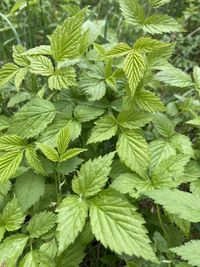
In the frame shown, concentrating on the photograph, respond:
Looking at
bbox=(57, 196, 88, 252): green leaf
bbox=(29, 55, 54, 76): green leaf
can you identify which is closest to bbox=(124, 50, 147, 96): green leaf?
bbox=(29, 55, 54, 76): green leaf

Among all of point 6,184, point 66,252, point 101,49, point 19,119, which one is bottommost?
point 66,252

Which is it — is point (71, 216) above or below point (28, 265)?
above

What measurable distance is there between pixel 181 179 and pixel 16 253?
0.56 metres

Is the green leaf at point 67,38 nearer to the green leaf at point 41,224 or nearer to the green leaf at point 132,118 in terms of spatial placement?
the green leaf at point 132,118

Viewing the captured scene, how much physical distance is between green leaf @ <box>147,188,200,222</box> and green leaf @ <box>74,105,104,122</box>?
1.14ft

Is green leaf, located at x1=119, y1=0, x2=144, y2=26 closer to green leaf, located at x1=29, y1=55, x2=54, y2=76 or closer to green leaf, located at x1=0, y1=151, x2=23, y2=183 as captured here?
green leaf, located at x1=29, y1=55, x2=54, y2=76

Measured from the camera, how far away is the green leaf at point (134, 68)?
1164 mm

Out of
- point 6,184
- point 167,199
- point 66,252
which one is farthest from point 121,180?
point 6,184

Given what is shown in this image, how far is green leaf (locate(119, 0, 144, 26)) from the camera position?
1.33 metres

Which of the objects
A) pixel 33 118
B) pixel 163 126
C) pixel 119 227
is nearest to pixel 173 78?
pixel 163 126

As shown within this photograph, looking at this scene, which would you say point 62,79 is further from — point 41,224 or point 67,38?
point 41,224

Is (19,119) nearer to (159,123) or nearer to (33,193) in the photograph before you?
(33,193)

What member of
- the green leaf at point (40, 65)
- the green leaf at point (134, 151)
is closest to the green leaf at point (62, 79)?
the green leaf at point (40, 65)

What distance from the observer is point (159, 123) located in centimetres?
137
